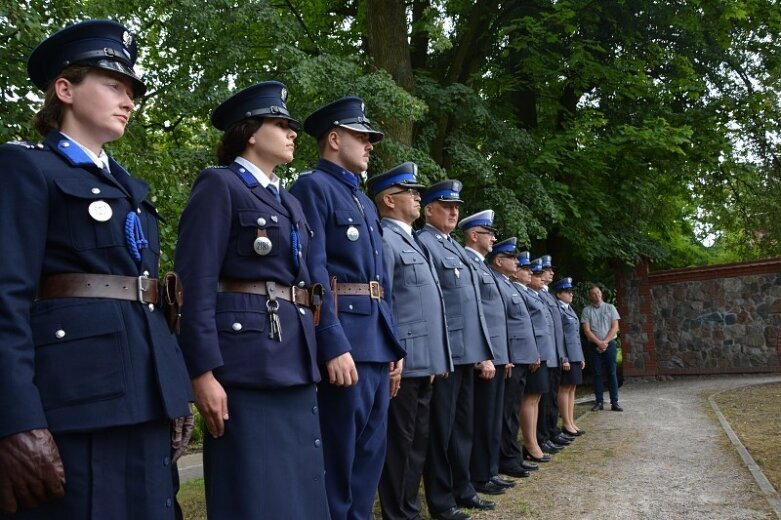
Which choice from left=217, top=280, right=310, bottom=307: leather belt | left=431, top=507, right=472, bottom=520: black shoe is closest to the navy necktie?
left=217, top=280, right=310, bottom=307: leather belt

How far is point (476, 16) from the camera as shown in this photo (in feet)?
46.0

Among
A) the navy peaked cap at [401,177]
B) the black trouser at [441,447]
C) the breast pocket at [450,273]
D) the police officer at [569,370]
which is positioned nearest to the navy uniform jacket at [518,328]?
the breast pocket at [450,273]

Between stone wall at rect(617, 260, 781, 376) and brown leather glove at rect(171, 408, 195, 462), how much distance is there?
1953cm

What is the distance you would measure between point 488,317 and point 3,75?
4.04m

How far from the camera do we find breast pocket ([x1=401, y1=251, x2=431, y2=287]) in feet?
17.7

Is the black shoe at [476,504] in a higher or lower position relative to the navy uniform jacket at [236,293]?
lower

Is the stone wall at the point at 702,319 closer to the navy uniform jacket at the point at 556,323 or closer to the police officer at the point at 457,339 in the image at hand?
the navy uniform jacket at the point at 556,323

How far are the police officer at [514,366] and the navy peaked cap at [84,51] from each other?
528 cm

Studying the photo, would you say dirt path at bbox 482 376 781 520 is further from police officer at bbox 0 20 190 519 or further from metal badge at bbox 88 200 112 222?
metal badge at bbox 88 200 112 222

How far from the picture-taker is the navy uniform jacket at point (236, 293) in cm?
315

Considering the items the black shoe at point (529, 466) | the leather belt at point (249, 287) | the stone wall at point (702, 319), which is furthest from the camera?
the stone wall at point (702, 319)

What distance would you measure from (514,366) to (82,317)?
586 centimetres

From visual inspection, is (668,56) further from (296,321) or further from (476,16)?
(296,321)

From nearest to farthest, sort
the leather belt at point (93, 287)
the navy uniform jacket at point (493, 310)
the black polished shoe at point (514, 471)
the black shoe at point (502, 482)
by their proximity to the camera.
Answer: the leather belt at point (93, 287), the black shoe at point (502, 482), the navy uniform jacket at point (493, 310), the black polished shoe at point (514, 471)
